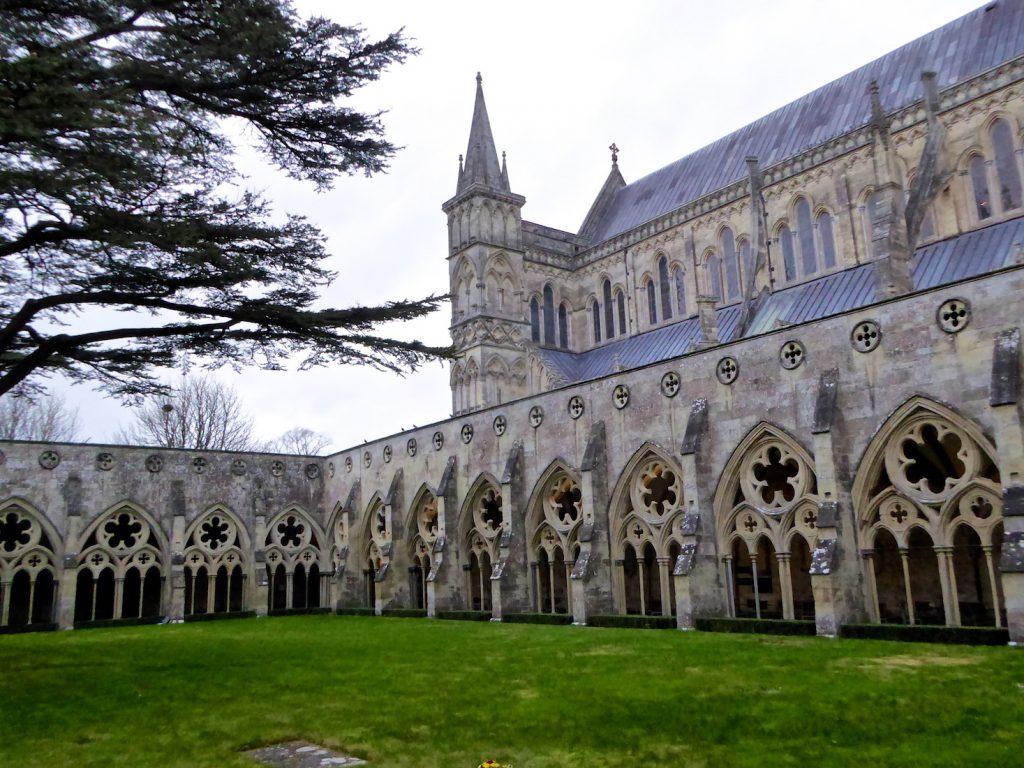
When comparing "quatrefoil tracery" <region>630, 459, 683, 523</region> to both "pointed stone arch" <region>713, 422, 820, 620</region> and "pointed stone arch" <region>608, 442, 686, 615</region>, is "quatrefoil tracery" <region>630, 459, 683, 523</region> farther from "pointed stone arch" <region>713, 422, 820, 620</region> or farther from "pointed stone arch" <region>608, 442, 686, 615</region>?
"pointed stone arch" <region>713, 422, 820, 620</region>

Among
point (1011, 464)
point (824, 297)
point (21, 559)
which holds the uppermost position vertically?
point (824, 297)

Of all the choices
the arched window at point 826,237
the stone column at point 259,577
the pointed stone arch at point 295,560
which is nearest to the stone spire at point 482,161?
the arched window at point 826,237

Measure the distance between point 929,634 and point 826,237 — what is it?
18.0 m

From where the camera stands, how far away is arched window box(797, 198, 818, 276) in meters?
28.8

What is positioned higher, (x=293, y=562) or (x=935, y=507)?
(x=935, y=507)

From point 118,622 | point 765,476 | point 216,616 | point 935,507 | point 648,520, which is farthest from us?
point 216,616

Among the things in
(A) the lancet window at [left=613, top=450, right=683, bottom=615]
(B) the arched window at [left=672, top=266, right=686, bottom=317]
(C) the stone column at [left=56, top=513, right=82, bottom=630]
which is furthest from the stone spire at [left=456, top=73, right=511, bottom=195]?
(C) the stone column at [left=56, top=513, right=82, bottom=630]

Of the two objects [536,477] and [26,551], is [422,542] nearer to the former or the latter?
[536,477]

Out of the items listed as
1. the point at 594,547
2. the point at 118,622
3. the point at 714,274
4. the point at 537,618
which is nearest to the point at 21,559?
the point at 118,622

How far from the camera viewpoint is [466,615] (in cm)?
2358

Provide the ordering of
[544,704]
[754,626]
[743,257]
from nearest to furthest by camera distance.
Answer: [544,704]
[754,626]
[743,257]

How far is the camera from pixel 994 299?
555 inches

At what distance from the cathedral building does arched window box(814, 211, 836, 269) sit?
119 mm

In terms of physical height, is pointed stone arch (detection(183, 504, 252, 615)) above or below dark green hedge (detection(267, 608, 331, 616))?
above
